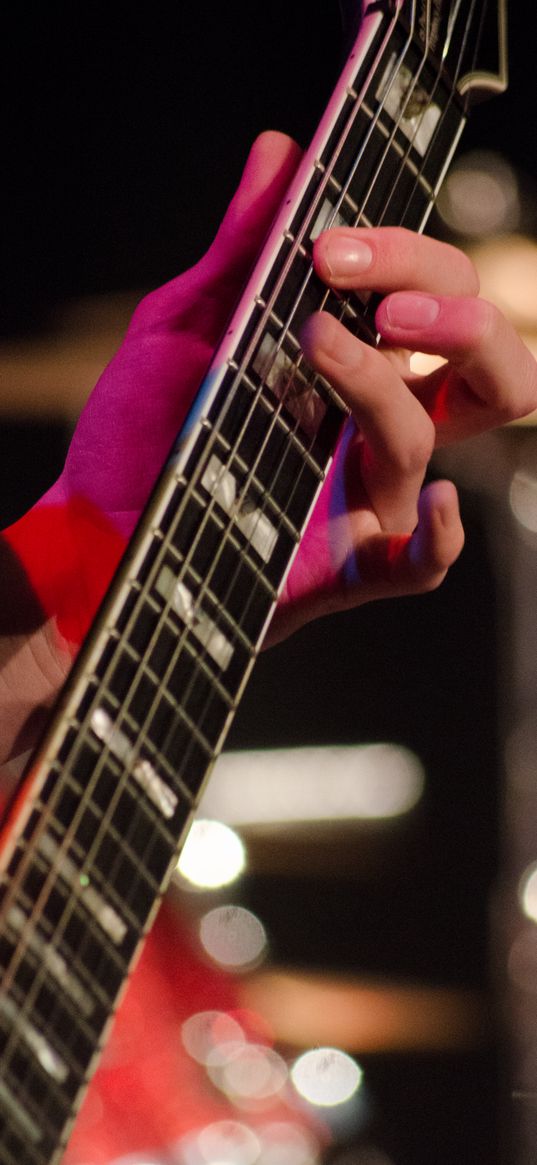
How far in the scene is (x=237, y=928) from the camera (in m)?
3.37

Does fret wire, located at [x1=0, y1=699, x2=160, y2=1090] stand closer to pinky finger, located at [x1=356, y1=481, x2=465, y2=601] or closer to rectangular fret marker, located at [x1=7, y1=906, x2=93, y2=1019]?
rectangular fret marker, located at [x1=7, y1=906, x2=93, y2=1019]

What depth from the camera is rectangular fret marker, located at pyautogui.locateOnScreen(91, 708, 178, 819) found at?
0.52m

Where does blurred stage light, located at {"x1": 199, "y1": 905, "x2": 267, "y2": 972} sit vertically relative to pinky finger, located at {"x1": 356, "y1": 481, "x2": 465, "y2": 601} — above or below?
above

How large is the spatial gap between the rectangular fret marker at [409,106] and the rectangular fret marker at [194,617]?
12.0 inches

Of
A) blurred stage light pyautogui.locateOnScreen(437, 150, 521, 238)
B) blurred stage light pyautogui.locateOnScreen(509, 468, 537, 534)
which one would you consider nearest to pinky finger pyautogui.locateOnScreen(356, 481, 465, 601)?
blurred stage light pyautogui.locateOnScreen(437, 150, 521, 238)

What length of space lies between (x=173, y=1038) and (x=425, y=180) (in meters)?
3.03

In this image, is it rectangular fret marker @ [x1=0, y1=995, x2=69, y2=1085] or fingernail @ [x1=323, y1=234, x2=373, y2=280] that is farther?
fingernail @ [x1=323, y1=234, x2=373, y2=280]

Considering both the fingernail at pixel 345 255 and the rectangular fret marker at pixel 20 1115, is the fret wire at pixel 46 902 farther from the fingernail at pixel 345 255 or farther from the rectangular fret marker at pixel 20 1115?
the fingernail at pixel 345 255

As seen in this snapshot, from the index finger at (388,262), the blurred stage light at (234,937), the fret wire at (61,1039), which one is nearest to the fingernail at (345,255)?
the index finger at (388,262)

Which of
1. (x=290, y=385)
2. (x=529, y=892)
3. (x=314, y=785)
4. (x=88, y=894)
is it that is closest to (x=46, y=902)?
(x=88, y=894)

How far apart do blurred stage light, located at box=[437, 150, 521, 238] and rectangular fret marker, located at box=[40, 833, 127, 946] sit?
7.61ft

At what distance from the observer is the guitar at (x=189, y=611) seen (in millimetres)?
482

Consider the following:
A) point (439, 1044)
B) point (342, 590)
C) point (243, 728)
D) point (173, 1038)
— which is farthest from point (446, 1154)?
point (342, 590)

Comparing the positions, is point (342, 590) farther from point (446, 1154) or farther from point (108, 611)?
point (446, 1154)
